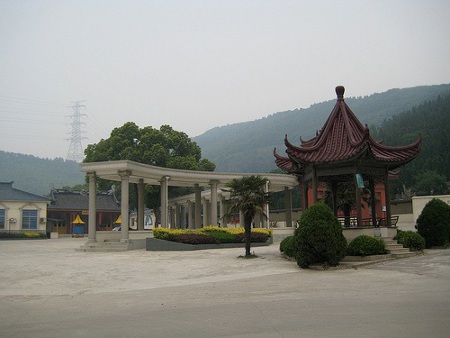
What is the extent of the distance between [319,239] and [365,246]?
281 cm

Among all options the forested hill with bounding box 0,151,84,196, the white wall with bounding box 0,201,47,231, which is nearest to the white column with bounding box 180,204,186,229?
the white wall with bounding box 0,201,47,231

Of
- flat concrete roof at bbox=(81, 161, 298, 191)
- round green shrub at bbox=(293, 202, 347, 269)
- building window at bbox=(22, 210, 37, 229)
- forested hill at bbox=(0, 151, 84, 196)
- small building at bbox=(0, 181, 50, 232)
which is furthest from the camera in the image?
forested hill at bbox=(0, 151, 84, 196)

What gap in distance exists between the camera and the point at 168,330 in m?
8.12

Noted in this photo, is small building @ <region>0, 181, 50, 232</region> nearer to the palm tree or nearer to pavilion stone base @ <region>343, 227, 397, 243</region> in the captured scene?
the palm tree

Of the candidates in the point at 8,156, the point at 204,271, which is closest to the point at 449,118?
the point at 204,271

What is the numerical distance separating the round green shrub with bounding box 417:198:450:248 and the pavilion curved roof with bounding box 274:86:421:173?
314 centimetres

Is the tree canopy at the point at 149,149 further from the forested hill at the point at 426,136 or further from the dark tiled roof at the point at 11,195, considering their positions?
the forested hill at the point at 426,136

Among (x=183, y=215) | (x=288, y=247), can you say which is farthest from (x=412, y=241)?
(x=183, y=215)

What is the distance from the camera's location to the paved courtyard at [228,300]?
8086mm

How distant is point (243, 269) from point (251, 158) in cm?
16502

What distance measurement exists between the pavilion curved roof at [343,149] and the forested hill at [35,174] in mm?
149072

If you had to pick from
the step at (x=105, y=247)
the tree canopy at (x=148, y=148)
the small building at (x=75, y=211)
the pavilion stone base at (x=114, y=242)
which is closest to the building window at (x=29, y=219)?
the small building at (x=75, y=211)

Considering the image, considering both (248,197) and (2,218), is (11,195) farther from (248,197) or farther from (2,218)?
(248,197)

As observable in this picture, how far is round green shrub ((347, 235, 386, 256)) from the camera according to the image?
18.4 metres
